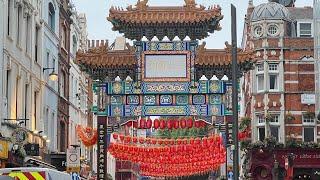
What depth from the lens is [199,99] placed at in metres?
39.4

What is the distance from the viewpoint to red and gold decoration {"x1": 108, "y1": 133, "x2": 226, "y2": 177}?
4534cm

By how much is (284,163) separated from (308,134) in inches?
114

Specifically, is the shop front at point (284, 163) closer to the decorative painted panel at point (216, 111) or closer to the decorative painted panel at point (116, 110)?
the decorative painted panel at point (216, 111)

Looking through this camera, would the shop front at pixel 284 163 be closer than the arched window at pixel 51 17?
No

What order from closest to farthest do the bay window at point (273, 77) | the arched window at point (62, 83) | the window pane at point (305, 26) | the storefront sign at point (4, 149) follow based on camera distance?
the storefront sign at point (4, 149), the arched window at point (62, 83), the bay window at point (273, 77), the window pane at point (305, 26)

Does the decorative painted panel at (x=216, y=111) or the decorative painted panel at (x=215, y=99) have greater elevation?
the decorative painted panel at (x=215, y=99)

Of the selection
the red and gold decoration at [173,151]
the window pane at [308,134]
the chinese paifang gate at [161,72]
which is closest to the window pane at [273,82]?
the window pane at [308,134]

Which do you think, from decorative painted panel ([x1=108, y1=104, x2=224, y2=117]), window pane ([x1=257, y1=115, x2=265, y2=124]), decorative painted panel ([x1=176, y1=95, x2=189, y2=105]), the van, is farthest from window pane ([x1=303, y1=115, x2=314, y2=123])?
the van

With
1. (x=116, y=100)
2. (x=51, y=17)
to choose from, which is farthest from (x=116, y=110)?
(x=51, y=17)

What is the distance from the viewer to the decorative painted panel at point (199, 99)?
A: 39312 millimetres

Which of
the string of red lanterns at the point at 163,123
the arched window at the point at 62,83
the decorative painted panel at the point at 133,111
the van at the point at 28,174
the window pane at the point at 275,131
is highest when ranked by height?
the arched window at the point at 62,83

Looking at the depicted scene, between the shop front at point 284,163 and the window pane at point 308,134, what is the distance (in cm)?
134

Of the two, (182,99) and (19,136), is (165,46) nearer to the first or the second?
(182,99)

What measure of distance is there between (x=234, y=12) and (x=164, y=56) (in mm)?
17964
